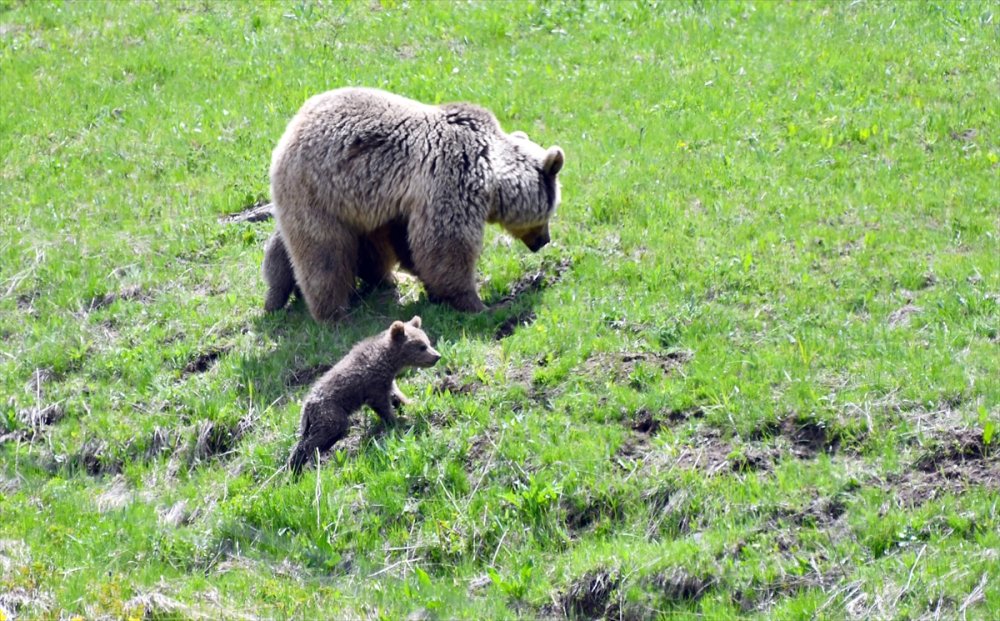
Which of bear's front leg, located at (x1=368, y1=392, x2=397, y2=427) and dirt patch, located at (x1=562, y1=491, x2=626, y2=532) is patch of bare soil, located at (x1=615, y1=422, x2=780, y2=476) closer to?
dirt patch, located at (x1=562, y1=491, x2=626, y2=532)

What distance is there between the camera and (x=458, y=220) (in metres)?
10.9

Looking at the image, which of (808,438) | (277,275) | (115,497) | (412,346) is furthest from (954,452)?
(115,497)

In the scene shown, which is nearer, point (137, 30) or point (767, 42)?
point (767, 42)

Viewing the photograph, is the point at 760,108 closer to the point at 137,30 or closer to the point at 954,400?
the point at 954,400

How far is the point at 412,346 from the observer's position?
9734 mm

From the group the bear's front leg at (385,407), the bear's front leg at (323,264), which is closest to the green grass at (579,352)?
the bear's front leg at (385,407)

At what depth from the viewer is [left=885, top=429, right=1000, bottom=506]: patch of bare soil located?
830 centimetres

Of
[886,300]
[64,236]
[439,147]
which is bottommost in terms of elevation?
[64,236]

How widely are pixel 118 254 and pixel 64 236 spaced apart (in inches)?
31.9

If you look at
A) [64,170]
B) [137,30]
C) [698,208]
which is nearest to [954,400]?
[698,208]

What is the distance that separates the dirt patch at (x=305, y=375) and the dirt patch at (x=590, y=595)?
10.8 ft

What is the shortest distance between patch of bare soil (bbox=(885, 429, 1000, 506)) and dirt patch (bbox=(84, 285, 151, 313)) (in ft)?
23.0

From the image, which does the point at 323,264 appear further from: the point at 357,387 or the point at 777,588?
the point at 777,588

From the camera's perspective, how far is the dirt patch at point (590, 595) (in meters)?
8.05
